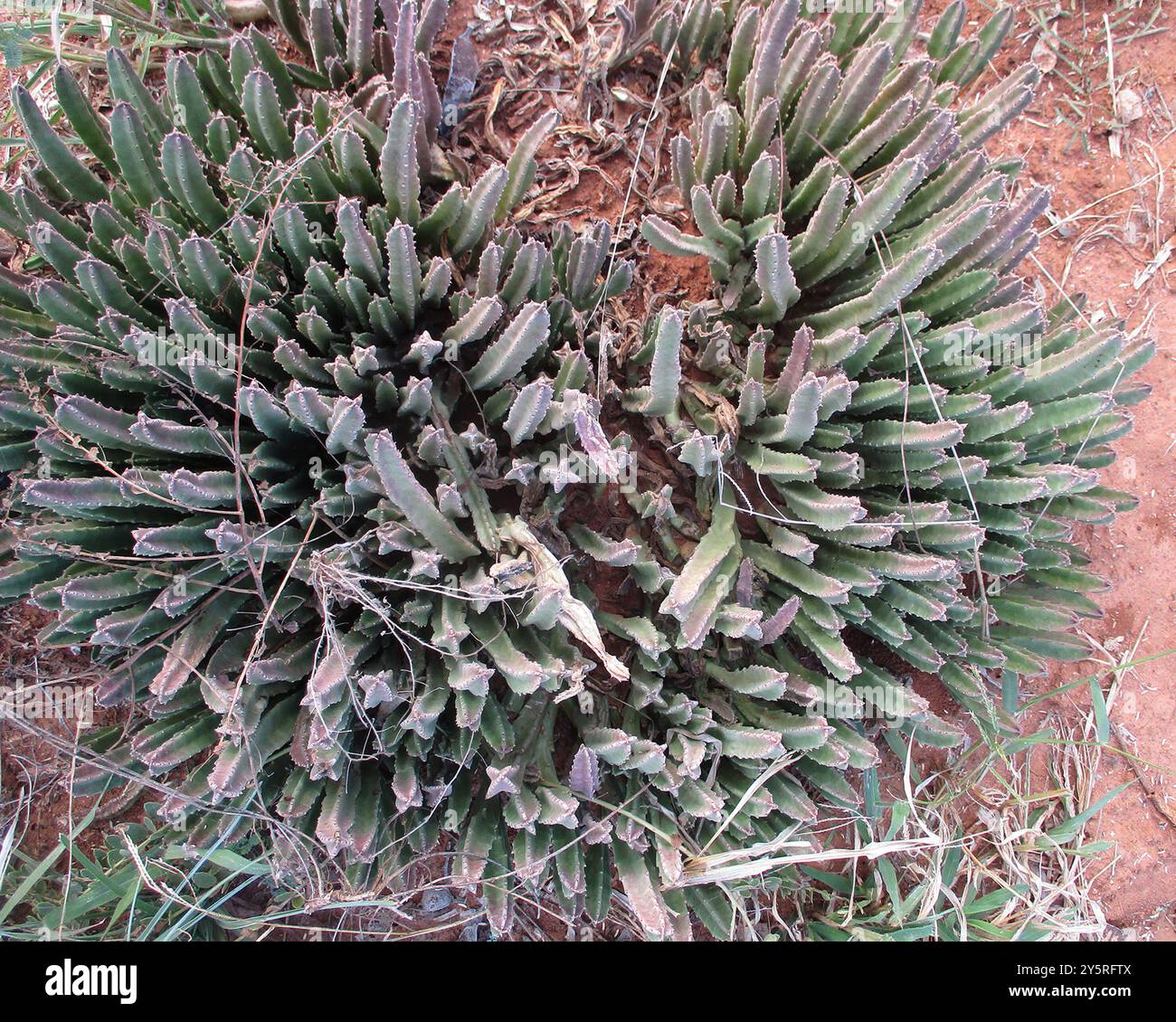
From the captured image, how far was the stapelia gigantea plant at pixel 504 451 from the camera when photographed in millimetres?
2090

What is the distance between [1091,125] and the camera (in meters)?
3.40

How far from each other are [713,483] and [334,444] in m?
1.09

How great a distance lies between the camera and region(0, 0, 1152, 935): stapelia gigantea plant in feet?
6.86

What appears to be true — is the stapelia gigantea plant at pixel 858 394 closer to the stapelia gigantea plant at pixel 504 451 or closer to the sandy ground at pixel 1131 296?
the stapelia gigantea plant at pixel 504 451

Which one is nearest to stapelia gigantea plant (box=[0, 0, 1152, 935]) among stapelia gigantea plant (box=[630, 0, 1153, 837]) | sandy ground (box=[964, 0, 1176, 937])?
stapelia gigantea plant (box=[630, 0, 1153, 837])

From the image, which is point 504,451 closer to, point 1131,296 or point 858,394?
point 858,394

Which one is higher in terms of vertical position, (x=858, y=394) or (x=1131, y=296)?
(x=1131, y=296)

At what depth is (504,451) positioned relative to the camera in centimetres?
240

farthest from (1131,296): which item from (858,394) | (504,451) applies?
(504,451)

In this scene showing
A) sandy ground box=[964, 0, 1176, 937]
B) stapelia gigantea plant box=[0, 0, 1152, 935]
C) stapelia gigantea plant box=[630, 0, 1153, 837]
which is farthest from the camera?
sandy ground box=[964, 0, 1176, 937]

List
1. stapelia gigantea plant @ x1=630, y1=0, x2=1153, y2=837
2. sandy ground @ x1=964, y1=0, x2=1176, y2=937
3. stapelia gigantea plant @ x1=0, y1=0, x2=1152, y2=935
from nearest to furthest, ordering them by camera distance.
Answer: stapelia gigantea plant @ x1=0, y1=0, x2=1152, y2=935, stapelia gigantea plant @ x1=630, y1=0, x2=1153, y2=837, sandy ground @ x1=964, y1=0, x2=1176, y2=937

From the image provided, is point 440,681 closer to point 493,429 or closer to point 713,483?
point 493,429

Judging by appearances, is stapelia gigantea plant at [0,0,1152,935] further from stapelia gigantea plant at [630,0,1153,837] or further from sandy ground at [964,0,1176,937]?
sandy ground at [964,0,1176,937]
